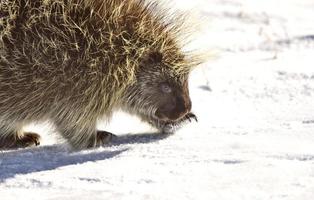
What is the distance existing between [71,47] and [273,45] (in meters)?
3.02

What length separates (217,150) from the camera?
3514mm

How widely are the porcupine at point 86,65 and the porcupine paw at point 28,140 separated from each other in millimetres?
131

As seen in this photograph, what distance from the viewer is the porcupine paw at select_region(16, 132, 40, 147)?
4.33m

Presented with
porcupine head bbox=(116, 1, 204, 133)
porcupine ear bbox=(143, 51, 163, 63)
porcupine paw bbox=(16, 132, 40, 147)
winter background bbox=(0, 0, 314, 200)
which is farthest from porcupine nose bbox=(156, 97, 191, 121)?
porcupine paw bbox=(16, 132, 40, 147)

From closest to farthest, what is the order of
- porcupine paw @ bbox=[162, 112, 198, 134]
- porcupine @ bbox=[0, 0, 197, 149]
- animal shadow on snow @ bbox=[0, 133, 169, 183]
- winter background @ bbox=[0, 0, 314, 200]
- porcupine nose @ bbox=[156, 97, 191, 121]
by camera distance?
winter background @ bbox=[0, 0, 314, 200] < animal shadow on snow @ bbox=[0, 133, 169, 183] < porcupine @ bbox=[0, 0, 197, 149] < porcupine nose @ bbox=[156, 97, 191, 121] < porcupine paw @ bbox=[162, 112, 198, 134]

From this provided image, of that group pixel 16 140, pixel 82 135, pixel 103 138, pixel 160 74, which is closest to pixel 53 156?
pixel 82 135

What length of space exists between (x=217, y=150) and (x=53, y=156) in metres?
0.87

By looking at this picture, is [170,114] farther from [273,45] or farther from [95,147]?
[273,45]

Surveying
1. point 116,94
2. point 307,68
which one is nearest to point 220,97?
point 307,68

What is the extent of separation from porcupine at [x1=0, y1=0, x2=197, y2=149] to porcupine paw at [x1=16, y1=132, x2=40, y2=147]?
5.1 inches

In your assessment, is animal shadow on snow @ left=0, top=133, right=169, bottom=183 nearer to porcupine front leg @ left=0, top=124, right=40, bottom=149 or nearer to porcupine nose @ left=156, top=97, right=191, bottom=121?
porcupine nose @ left=156, top=97, right=191, bottom=121

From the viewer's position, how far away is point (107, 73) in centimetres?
390

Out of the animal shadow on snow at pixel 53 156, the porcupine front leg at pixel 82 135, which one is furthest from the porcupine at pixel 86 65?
the animal shadow on snow at pixel 53 156

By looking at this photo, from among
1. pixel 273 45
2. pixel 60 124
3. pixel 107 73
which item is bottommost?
pixel 60 124
